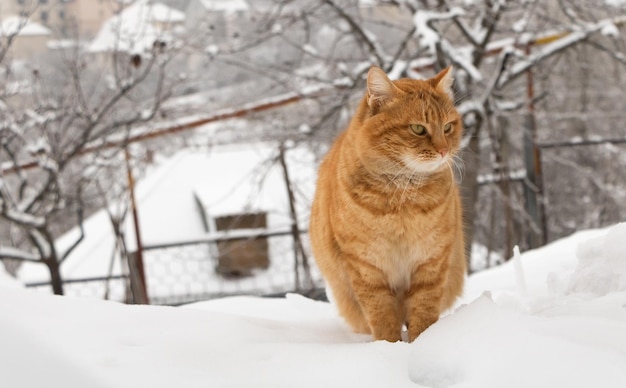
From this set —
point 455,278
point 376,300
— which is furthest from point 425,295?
point 455,278

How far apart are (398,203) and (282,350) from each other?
532mm

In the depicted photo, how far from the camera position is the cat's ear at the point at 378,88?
1.62 metres

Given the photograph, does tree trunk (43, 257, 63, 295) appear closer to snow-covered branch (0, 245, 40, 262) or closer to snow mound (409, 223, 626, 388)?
snow-covered branch (0, 245, 40, 262)

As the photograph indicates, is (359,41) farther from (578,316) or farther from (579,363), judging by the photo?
(579,363)

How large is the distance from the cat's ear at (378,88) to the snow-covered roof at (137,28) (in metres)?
2.30

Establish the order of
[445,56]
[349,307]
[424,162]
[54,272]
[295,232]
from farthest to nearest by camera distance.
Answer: [295,232]
[445,56]
[54,272]
[349,307]
[424,162]

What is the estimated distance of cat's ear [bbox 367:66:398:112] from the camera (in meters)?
1.62

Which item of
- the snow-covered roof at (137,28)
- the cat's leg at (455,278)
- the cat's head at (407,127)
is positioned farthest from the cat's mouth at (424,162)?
the snow-covered roof at (137,28)

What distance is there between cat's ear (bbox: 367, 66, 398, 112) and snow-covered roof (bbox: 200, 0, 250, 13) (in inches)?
109

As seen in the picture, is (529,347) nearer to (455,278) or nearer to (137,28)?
(455,278)

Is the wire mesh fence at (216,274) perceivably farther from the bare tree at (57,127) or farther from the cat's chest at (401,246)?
the cat's chest at (401,246)

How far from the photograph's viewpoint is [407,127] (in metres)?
1.63

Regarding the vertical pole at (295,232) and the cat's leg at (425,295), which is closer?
the cat's leg at (425,295)

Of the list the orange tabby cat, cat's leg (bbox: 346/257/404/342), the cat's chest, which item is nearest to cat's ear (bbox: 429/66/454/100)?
the orange tabby cat
